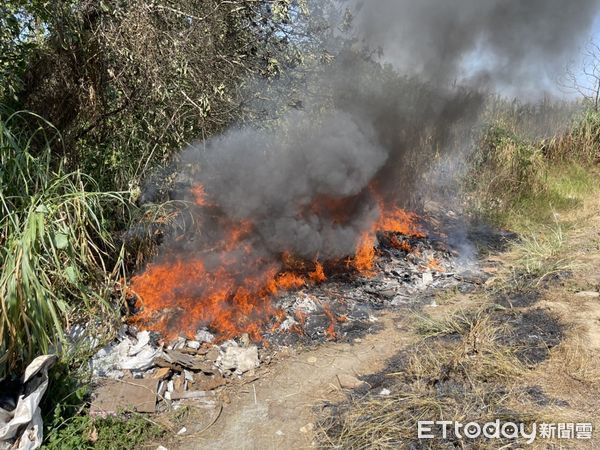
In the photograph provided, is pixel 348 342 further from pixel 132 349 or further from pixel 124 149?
pixel 124 149

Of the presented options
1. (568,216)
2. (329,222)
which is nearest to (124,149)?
(329,222)

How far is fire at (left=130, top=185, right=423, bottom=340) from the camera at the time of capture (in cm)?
479

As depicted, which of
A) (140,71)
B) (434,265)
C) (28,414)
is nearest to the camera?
(28,414)

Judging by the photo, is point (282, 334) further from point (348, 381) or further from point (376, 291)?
point (376, 291)

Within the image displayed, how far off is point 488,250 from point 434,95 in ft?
10.4

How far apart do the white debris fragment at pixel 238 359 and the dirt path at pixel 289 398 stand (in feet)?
0.59

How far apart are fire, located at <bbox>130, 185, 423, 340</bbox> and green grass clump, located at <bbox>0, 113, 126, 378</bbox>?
26.6 inches

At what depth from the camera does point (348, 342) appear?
4.98m

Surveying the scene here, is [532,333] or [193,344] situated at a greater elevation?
[193,344]

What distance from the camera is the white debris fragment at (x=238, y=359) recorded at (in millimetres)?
4277

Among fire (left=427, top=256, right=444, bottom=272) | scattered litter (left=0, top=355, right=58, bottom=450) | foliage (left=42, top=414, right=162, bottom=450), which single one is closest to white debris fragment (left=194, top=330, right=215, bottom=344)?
foliage (left=42, top=414, right=162, bottom=450)

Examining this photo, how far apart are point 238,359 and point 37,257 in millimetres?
2086

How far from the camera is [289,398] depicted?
13.0 feet

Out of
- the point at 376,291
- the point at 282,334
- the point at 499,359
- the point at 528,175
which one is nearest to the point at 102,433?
the point at 282,334
